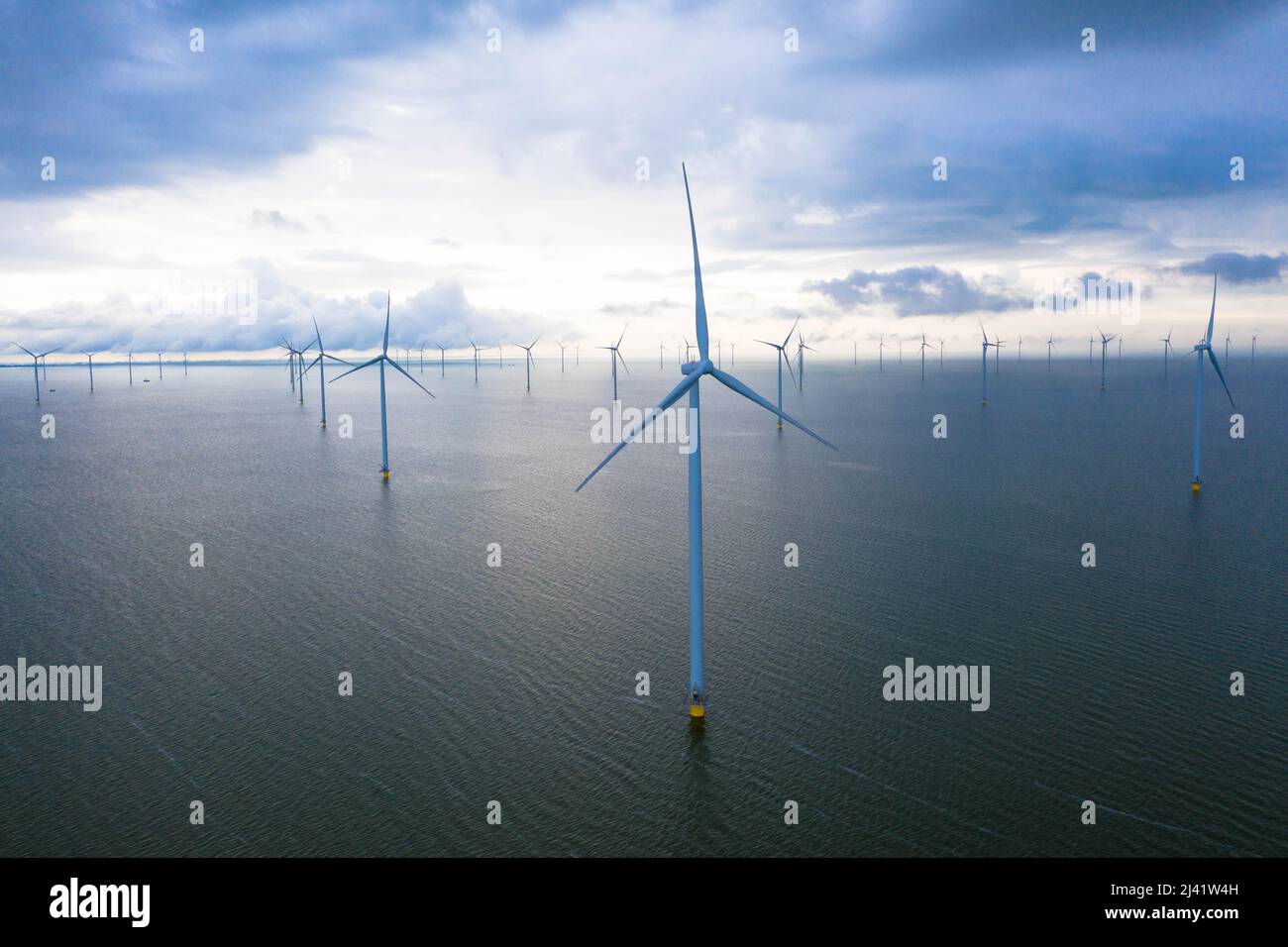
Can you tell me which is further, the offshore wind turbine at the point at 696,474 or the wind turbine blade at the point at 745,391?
the wind turbine blade at the point at 745,391

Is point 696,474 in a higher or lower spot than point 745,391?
lower

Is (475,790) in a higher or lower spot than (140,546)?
lower

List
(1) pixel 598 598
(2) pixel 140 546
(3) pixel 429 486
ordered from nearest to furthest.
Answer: (1) pixel 598 598 < (2) pixel 140 546 < (3) pixel 429 486

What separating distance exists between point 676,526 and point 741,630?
71.3 ft

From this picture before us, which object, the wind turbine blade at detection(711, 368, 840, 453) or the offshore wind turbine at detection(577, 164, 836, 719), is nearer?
the offshore wind turbine at detection(577, 164, 836, 719)

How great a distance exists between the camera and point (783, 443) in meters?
105

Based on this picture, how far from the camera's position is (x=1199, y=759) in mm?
25328

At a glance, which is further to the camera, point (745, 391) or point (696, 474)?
point (745, 391)

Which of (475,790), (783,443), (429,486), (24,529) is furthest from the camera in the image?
Result: (783,443)
